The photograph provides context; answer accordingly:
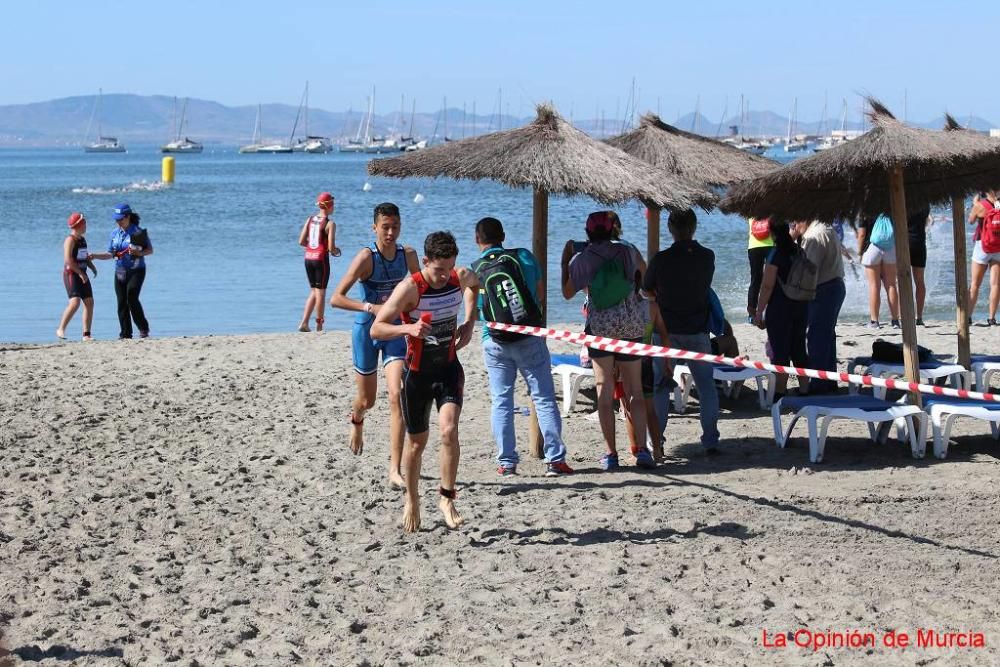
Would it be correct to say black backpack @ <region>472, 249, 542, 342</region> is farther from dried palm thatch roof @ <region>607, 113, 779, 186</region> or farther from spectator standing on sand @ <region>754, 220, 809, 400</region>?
dried palm thatch roof @ <region>607, 113, 779, 186</region>

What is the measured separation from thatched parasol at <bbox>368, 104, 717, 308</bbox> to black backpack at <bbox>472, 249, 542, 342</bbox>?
0.52 metres

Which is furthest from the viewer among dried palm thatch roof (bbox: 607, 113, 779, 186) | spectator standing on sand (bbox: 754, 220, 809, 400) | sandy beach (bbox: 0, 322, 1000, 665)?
dried palm thatch roof (bbox: 607, 113, 779, 186)

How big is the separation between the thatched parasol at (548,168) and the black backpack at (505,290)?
0.52m

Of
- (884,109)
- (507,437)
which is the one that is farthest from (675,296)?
(884,109)

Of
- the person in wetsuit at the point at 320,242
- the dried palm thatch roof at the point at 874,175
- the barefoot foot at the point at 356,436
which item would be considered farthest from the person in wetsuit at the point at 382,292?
the person in wetsuit at the point at 320,242

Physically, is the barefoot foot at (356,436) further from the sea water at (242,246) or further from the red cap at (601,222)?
the sea water at (242,246)

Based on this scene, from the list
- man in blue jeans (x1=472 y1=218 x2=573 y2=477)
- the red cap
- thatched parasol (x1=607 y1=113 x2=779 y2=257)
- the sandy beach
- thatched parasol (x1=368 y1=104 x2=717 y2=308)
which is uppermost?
thatched parasol (x1=607 y1=113 x2=779 y2=257)

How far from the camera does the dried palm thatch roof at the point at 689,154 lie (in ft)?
33.5

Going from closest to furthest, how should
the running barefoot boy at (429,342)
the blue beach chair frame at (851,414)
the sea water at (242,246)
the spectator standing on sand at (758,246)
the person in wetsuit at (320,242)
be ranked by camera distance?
the running barefoot boy at (429,342), the blue beach chair frame at (851,414), the spectator standing on sand at (758,246), the person in wetsuit at (320,242), the sea water at (242,246)

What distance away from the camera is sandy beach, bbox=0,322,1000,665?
520 centimetres

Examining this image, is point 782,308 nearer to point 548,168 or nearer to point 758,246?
point 548,168

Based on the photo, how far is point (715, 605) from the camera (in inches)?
216

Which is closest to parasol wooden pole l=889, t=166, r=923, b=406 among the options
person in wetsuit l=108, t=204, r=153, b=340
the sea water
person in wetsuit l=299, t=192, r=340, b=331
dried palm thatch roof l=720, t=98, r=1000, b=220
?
dried palm thatch roof l=720, t=98, r=1000, b=220

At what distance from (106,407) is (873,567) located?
6.41 metres
